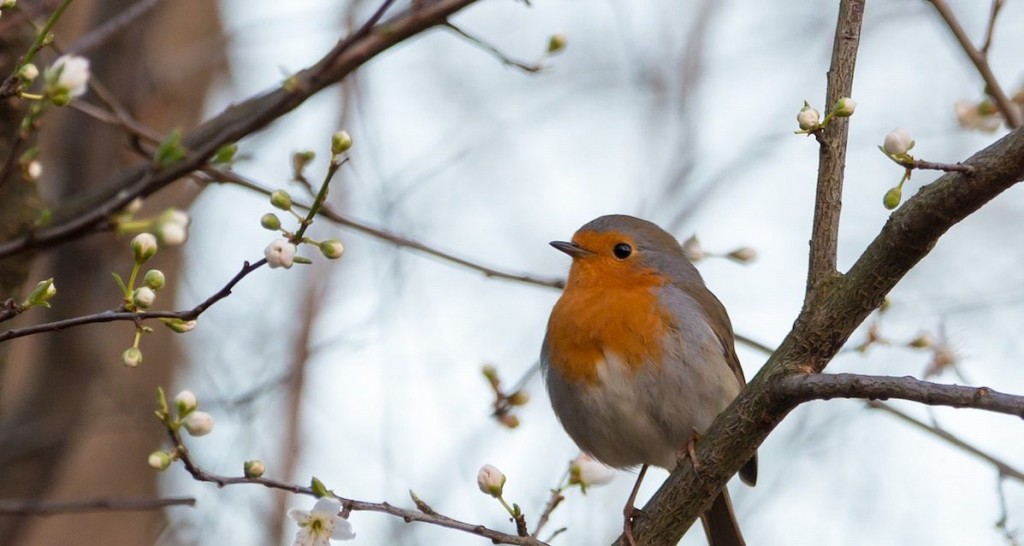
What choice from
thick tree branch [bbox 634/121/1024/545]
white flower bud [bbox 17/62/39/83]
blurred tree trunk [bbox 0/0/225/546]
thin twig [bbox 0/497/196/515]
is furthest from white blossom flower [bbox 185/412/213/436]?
blurred tree trunk [bbox 0/0/225/546]

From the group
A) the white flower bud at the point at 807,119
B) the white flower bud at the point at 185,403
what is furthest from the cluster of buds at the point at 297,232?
the white flower bud at the point at 807,119

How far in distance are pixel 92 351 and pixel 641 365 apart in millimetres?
2590

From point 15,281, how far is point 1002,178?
2.87 meters

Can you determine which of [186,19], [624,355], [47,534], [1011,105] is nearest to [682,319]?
[624,355]

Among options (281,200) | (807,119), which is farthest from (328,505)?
(807,119)

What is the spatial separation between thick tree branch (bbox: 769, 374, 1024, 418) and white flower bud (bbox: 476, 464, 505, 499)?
2.46 ft

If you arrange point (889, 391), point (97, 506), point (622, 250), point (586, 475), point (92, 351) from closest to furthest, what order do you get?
point (889, 391) < point (97, 506) < point (586, 475) < point (622, 250) < point (92, 351)

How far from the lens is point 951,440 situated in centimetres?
399

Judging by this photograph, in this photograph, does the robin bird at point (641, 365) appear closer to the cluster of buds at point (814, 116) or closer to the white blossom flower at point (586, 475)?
the white blossom flower at point (586, 475)

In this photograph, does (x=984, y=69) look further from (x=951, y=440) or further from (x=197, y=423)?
(x=197, y=423)

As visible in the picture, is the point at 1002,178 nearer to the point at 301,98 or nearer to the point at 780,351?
the point at 780,351

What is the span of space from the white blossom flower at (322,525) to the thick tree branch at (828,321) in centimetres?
82

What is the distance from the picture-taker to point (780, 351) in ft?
9.11

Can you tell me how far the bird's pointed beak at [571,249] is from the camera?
515 cm
